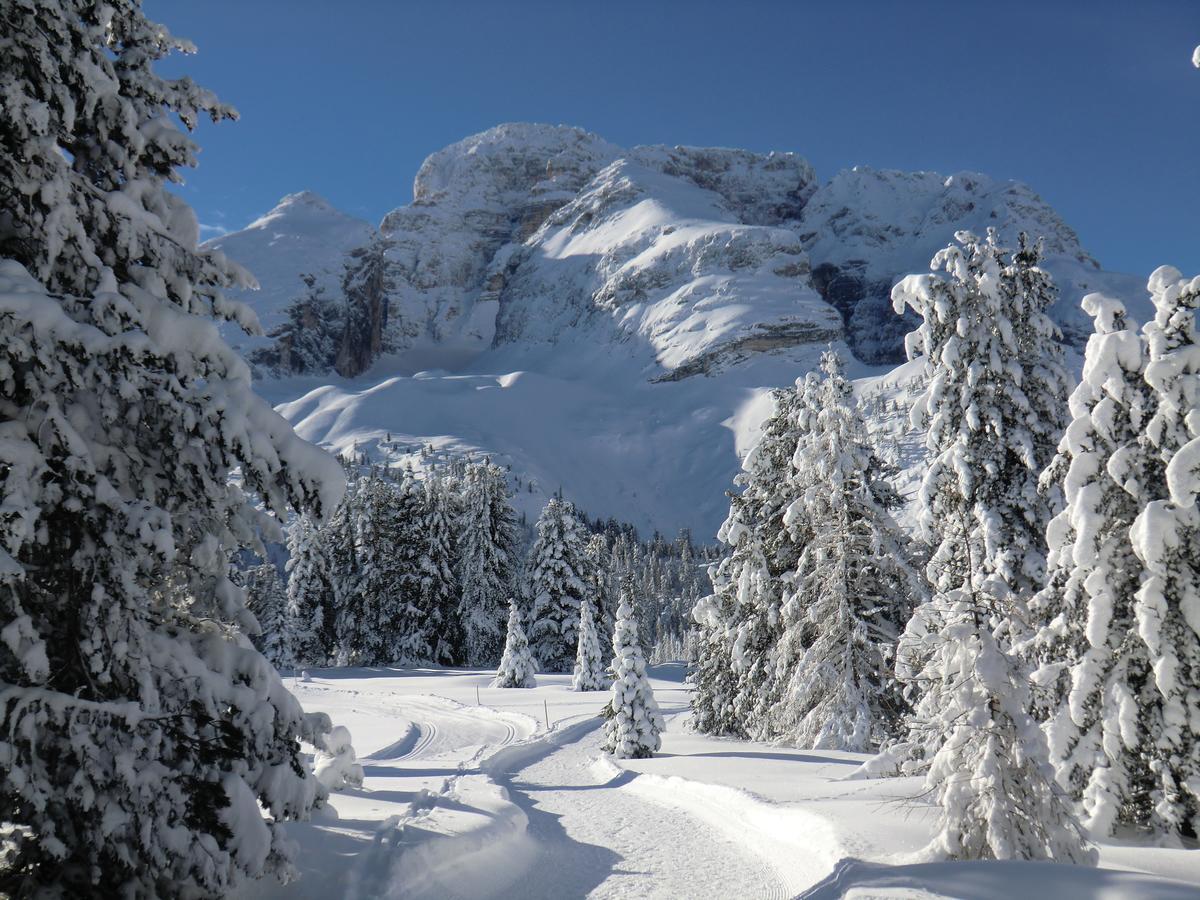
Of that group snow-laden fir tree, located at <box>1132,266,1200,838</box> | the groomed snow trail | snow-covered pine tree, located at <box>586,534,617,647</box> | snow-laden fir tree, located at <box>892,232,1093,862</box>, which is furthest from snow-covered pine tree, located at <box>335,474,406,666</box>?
snow-laden fir tree, located at <box>1132,266,1200,838</box>

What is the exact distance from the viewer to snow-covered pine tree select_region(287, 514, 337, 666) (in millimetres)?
58469

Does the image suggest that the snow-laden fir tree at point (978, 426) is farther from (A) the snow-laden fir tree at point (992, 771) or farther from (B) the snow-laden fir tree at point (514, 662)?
(B) the snow-laden fir tree at point (514, 662)

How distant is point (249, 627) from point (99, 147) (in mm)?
4577

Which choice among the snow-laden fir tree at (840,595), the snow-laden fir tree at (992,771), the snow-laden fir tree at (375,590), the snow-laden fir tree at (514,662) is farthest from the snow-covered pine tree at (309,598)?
the snow-laden fir tree at (992,771)

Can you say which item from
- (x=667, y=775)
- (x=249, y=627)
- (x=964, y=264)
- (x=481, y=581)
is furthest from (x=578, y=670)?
(x=249, y=627)

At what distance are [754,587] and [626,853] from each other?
13583 millimetres

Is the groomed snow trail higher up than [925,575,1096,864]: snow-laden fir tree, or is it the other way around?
[925,575,1096,864]: snow-laden fir tree

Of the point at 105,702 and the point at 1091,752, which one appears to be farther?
the point at 1091,752

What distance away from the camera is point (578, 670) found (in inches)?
1615

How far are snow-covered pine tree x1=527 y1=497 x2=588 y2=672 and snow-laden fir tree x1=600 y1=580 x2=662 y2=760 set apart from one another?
29154mm

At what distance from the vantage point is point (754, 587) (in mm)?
24562

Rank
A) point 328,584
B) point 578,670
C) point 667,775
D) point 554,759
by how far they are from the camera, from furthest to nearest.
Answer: point 328,584 < point 578,670 < point 554,759 < point 667,775

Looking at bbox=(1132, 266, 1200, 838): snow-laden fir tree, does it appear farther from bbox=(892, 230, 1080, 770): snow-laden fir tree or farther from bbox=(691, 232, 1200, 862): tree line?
A: bbox=(892, 230, 1080, 770): snow-laden fir tree

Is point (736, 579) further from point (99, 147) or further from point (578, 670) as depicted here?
point (99, 147)
